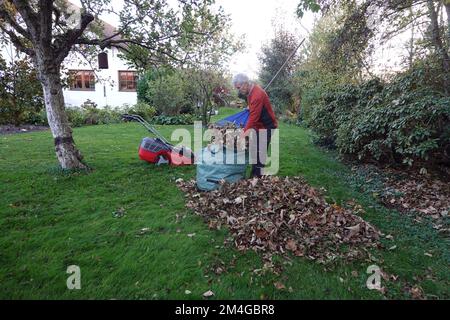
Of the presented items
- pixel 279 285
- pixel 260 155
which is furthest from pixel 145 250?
pixel 260 155

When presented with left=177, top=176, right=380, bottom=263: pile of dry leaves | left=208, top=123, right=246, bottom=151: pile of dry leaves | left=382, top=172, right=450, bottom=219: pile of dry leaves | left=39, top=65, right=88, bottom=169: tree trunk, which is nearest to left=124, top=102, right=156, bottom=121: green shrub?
left=39, top=65, right=88, bottom=169: tree trunk

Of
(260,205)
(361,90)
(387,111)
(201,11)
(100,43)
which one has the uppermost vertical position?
(201,11)

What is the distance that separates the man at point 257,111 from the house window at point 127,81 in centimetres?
1924

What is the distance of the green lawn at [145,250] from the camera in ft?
8.89

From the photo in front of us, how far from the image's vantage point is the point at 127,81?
73.3 feet

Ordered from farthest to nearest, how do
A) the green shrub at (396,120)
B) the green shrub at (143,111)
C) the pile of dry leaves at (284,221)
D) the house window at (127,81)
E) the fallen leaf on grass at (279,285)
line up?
1. the house window at (127,81)
2. the green shrub at (143,111)
3. the green shrub at (396,120)
4. the pile of dry leaves at (284,221)
5. the fallen leaf on grass at (279,285)

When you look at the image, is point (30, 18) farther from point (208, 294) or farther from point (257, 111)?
point (208, 294)

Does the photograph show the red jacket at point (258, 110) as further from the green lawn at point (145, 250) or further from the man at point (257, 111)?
the green lawn at point (145, 250)

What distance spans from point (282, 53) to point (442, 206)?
15605mm

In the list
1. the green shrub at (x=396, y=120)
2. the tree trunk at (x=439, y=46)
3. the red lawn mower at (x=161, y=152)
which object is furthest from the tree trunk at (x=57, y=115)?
the tree trunk at (x=439, y=46)

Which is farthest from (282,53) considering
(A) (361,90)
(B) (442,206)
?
(B) (442,206)

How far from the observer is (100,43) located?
555cm

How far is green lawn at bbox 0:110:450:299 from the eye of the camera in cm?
271
